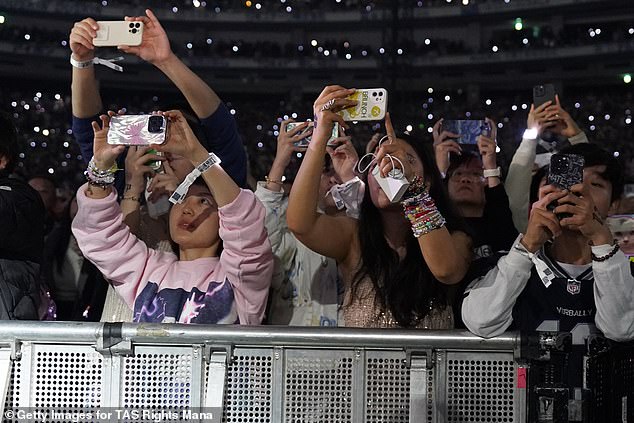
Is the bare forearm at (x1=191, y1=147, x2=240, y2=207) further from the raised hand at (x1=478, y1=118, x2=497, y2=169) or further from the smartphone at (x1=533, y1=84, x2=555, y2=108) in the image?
the smartphone at (x1=533, y1=84, x2=555, y2=108)

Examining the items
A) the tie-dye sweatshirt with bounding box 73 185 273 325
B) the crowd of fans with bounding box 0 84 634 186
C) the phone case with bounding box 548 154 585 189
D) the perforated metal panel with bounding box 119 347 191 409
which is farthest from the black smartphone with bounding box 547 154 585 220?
the crowd of fans with bounding box 0 84 634 186

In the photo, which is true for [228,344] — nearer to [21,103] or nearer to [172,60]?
[172,60]

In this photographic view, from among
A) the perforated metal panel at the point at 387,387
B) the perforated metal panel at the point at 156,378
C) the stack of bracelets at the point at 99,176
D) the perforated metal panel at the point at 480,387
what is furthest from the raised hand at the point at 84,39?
the perforated metal panel at the point at 480,387

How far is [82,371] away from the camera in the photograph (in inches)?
78.6

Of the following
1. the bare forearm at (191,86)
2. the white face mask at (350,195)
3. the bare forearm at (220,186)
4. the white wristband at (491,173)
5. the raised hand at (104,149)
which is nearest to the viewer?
the bare forearm at (220,186)

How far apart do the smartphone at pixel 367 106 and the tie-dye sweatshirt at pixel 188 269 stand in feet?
0.99

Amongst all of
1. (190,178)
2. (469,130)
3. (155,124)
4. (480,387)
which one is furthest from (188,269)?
(469,130)

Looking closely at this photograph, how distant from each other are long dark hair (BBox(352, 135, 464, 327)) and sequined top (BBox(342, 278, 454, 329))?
0.01 metres

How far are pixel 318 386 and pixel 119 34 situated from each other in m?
1.10

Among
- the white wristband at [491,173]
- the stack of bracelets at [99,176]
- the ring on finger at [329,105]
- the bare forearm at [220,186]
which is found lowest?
the bare forearm at [220,186]

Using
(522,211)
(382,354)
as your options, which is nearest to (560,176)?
(382,354)

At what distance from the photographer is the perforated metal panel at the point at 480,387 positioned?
197cm

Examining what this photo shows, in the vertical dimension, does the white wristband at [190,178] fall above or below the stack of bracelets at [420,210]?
above

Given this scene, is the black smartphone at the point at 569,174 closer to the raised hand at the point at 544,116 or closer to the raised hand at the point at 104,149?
the raised hand at the point at 104,149
